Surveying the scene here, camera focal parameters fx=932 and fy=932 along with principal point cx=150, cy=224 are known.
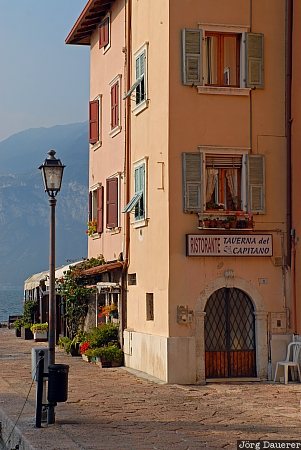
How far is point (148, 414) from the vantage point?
14602 millimetres

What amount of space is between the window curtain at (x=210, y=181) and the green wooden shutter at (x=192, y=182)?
0.35 metres

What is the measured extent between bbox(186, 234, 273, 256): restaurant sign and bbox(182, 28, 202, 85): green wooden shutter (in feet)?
10.8

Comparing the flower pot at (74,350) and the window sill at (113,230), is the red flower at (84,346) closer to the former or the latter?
the flower pot at (74,350)

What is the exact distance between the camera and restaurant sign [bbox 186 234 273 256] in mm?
19422

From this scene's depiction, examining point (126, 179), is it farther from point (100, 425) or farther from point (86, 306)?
point (100, 425)

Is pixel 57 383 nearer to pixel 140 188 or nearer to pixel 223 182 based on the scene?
pixel 223 182

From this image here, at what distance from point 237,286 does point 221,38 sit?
5372mm

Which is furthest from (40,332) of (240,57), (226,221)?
(240,57)

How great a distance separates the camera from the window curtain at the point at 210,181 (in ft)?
65.2

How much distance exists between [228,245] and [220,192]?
1228 millimetres

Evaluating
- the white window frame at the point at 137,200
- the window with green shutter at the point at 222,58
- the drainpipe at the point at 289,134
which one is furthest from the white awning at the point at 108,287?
the window with green shutter at the point at 222,58

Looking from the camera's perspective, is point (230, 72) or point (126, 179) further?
point (126, 179)

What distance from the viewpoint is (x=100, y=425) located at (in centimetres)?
1343

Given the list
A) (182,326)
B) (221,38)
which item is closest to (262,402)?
(182,326)
